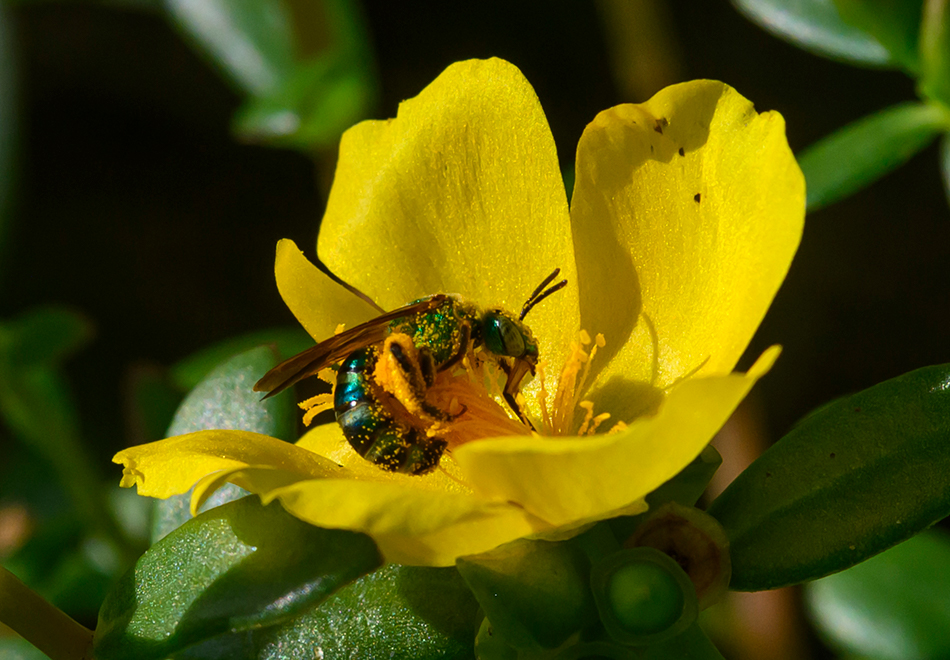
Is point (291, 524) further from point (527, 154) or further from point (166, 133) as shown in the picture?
point (166, 133)

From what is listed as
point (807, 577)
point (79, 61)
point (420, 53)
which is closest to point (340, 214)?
point (807, 577)

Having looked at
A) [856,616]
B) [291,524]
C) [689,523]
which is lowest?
[856,616]

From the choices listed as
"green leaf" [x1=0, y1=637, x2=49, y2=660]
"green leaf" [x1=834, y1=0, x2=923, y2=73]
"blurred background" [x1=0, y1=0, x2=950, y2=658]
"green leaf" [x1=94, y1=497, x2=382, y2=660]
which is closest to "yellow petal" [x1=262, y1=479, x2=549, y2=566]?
"green leaf" [x1=94, y1=497, x2=382, y2=660]

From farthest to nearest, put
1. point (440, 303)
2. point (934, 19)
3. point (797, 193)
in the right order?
1. point (934, 19)
2. point (440, 303)
3. point (797, 193)

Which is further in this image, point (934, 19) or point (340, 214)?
point (934, 19)

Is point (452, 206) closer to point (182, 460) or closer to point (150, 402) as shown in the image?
point (182, 460)

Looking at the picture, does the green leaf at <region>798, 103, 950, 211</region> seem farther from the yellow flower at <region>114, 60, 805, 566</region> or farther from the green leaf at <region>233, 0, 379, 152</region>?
the green leaf at <region>233, 0, 379, 152</region>

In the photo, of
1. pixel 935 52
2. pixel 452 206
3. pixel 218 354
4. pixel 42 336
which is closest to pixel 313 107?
pixel 218 354

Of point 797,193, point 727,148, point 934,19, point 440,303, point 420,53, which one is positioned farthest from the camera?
point 420,53
